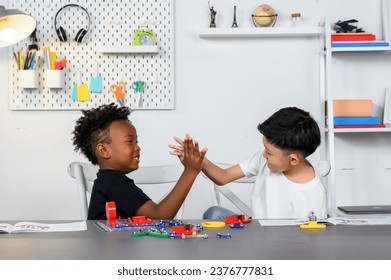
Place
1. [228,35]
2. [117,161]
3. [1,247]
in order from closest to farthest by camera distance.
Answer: [1,247], [117,161], [228,35]

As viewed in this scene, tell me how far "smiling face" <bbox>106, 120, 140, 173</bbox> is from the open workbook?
0.48 m

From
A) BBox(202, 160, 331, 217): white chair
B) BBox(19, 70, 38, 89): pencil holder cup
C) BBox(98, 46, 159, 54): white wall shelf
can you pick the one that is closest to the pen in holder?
BBox(98, 46, 159, 54): white wall shelf

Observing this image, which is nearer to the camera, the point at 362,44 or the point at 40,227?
the point at 40,227

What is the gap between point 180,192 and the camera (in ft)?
5.94

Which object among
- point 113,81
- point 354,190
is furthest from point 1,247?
point 354,190

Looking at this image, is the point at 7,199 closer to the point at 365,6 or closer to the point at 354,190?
the point at 354,190

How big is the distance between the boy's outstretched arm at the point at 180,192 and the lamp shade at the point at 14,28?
3.03 feet

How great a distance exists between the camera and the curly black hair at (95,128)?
2.14 meters

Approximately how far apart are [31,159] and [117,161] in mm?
1347

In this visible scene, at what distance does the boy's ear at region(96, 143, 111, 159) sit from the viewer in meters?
2.10

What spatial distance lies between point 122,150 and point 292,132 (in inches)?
21.4

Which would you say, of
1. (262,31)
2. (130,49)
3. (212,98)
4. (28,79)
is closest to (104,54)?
(130,49)

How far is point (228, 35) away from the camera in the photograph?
319cm

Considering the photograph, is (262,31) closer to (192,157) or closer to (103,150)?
(103,150)
